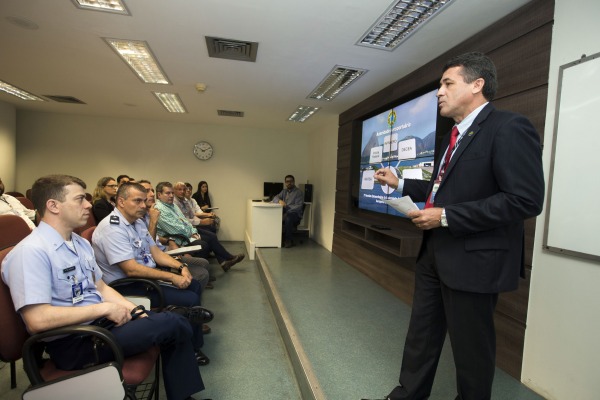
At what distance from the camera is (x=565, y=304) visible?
5.47 feet

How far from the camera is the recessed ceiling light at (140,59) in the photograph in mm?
2797

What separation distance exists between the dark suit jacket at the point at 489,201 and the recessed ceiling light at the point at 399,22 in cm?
125

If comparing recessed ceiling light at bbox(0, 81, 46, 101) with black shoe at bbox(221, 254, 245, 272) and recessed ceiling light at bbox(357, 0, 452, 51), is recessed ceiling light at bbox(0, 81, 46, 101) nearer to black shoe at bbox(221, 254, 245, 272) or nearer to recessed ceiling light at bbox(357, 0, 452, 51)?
black shoe at bbox(221, 254, 245, 272)

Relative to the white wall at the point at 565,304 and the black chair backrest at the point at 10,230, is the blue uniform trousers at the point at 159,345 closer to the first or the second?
the black chair backrest at the point at 10,230

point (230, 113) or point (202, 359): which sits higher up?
point (230, 113)

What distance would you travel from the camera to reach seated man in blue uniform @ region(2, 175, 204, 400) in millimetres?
1138

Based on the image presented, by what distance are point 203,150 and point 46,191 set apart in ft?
18.4

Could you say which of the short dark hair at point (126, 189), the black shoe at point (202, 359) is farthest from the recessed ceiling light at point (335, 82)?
the black shoe at point (202, 359)

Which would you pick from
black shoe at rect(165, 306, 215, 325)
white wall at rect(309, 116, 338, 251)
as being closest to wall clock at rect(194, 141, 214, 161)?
white wall at rect(309, 116, 338, 251)

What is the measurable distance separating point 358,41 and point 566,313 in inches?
94.5

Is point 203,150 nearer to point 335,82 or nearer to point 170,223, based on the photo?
point 170,223

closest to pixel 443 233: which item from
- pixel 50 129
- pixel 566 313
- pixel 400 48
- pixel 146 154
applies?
pixel 566 313

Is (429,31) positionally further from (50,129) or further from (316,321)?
(50,129)

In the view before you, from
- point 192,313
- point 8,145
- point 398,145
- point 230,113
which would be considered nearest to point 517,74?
point 398,145
